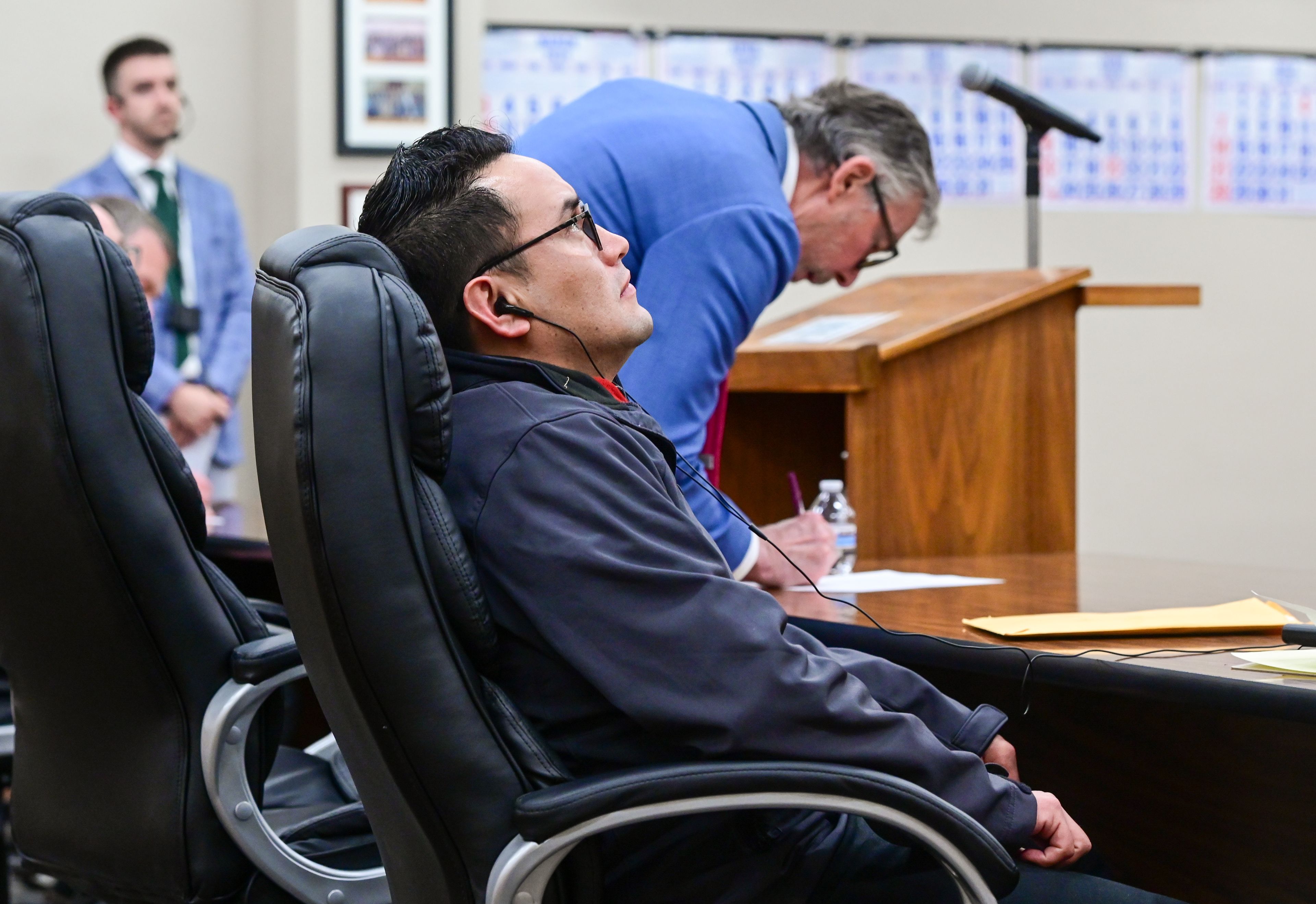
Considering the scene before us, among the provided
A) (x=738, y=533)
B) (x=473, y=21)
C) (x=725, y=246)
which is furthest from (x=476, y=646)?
(x=473, y=21)

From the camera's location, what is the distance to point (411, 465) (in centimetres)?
104

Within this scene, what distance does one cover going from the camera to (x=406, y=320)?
1.03 meters

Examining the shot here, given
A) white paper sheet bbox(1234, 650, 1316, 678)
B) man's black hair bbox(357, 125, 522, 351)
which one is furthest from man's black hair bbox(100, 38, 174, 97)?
white paper sheet bbox(1234, 650, 1316, 678)

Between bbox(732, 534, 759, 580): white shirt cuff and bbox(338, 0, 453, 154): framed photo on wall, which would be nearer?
bbox(732, 534, 759, 580): white shirt cuff

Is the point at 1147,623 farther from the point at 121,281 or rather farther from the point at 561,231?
the point at 121,281

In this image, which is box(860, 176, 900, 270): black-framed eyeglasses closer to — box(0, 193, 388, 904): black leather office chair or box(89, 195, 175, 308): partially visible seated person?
box(0, 193, 388, 904): black leather office chair

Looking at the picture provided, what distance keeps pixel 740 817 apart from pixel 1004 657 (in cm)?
30

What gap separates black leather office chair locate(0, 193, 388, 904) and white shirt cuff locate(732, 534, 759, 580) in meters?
0.57

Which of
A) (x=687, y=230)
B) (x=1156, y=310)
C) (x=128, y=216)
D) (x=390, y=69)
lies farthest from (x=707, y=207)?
(x=1156, y=310)

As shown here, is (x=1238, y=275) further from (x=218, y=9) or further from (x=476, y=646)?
(x=476, y=646)

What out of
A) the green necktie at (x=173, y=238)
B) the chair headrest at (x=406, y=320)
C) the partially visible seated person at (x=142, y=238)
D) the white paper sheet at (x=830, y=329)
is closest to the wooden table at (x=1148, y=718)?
the white paper sheet at (x=830, y=329)

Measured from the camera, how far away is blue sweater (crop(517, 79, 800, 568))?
1.73 m

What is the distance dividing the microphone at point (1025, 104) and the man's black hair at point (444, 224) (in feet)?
4.27

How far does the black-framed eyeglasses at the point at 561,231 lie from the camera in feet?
4.15
